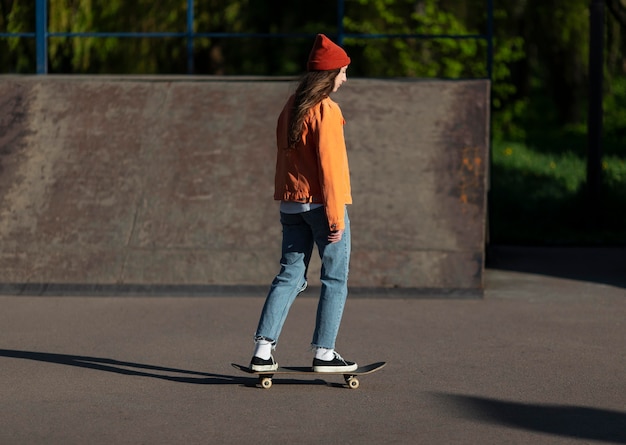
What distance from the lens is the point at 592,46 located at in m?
12.0

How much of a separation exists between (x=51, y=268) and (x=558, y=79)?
19.2m

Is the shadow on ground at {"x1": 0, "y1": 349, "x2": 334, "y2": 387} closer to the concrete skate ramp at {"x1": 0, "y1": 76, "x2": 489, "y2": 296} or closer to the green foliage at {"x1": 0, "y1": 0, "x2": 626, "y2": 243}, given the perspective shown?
the concrete skate ramp at {"x1": 0, "y1": 76, "x2": 489, "y2": 296}

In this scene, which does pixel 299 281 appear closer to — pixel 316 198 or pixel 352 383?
pixel 316 198

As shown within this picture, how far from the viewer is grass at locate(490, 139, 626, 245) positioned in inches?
466

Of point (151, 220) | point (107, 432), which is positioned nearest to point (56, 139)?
point (151, 220)

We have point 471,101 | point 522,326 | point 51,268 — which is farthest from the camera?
point 471,101

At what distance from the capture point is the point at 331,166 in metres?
5.82

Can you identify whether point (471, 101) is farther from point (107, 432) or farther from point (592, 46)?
point (107, 432)

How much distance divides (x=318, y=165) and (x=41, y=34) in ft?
20.6

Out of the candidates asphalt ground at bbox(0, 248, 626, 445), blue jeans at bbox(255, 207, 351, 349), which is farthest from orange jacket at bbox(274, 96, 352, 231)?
asphalt ground at bbox(0, 248, 626, 445)

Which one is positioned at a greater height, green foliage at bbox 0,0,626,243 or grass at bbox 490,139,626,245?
green foliage at bbox 0,0,626,243

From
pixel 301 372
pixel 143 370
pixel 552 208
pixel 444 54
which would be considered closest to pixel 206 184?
pixel 143 370

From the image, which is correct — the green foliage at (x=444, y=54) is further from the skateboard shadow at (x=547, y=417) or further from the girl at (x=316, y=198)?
the skateboard shadow at (x=547, y=417)

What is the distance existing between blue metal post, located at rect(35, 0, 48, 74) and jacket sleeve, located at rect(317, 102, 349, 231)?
19.8 feet
